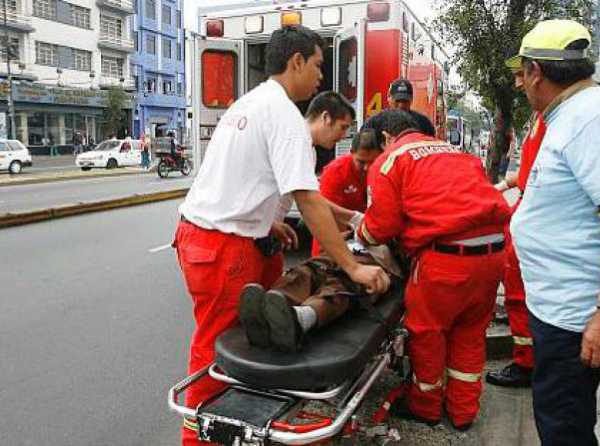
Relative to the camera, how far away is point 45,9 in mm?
40156

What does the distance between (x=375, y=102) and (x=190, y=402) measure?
4.91 m

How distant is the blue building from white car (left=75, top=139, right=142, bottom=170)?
65.5ft

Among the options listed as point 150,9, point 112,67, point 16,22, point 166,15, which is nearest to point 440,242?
point 16,22

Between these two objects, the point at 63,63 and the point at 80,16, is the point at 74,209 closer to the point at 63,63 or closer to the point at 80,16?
the point at 63,63

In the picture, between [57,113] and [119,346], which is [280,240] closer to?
[119,346]

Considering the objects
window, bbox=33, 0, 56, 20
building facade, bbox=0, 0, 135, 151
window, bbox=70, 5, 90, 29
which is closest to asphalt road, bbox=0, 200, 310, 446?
building facade, bbox=0, 0, 135, 151

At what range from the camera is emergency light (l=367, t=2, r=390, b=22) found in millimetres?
6781

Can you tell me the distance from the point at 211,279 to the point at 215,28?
5.62 m

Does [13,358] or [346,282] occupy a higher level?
[346,282]

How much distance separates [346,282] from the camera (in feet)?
9.07

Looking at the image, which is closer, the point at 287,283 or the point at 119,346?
the point at 287,283

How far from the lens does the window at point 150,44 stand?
51.4 metres

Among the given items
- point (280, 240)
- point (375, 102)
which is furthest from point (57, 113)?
point (280, 240)

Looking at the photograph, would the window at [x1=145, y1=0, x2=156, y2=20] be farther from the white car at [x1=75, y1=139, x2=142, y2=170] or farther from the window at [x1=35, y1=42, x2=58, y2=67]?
the white car at [x1=75, y1=139, x2=142, y2=170]
